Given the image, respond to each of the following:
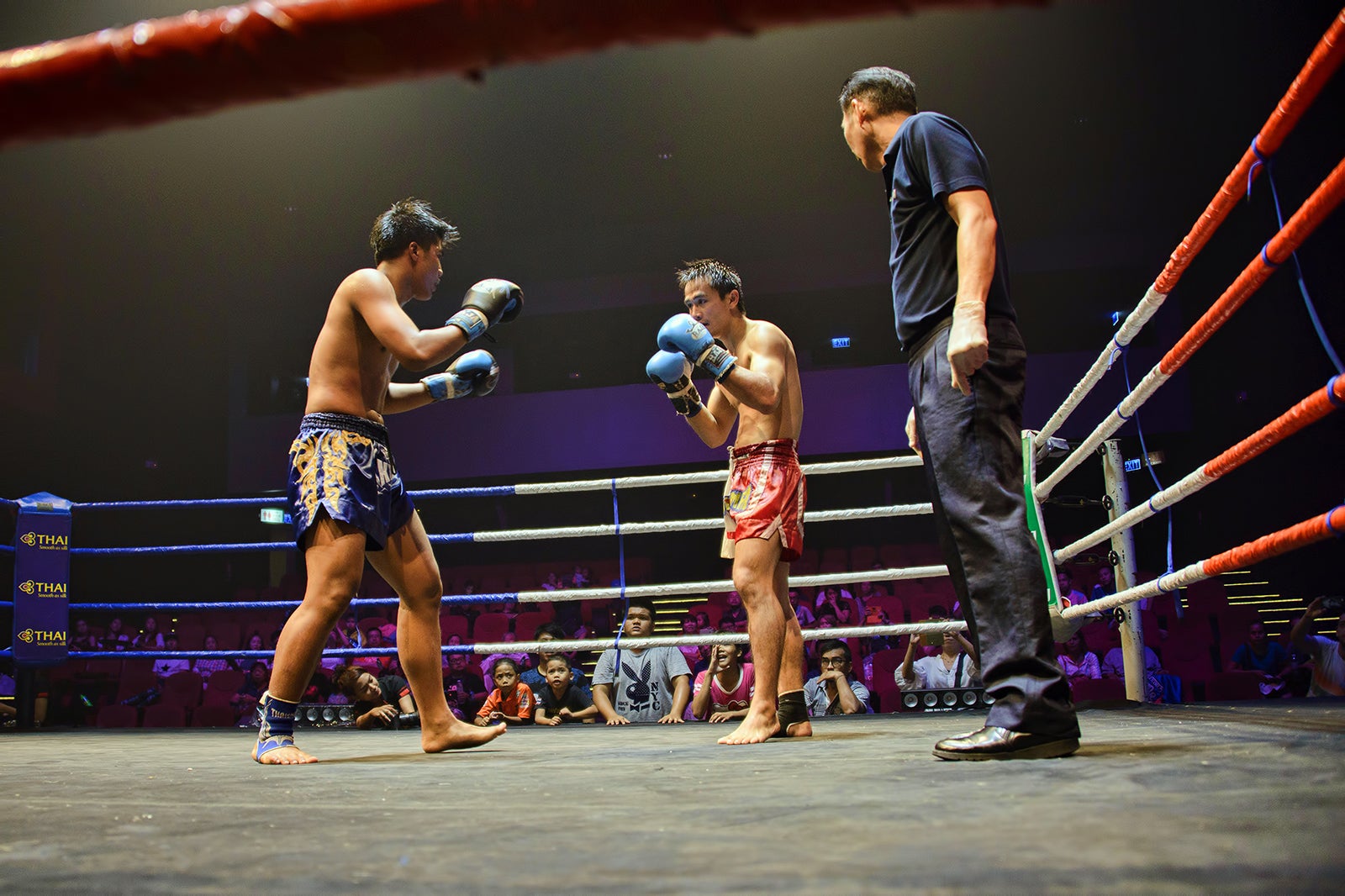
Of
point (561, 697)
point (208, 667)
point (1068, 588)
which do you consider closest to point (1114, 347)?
point (561, 697)

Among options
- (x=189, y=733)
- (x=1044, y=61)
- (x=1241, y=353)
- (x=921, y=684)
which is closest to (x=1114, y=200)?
(x=1241, y=353)

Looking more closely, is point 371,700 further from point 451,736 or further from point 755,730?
point 755,730

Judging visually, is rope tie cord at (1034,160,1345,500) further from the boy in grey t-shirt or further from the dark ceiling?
the dark ceiling

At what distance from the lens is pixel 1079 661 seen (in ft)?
18.5

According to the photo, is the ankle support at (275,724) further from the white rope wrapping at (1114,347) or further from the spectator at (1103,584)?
the spectator at (1103,584)

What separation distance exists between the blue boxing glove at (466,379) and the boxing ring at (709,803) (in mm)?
873

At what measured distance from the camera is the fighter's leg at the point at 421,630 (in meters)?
2.12

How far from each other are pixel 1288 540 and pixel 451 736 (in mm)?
1664

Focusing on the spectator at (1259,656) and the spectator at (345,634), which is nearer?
the spectator at (1259,656)

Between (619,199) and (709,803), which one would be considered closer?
(709,803)

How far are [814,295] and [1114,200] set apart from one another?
290 cm

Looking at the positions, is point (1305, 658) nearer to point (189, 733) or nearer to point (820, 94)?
Answer: point (820, 94)

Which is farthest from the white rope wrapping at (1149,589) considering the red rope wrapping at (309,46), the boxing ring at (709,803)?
the red rope wrapping at (309,46)

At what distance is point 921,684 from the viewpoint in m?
4.97
